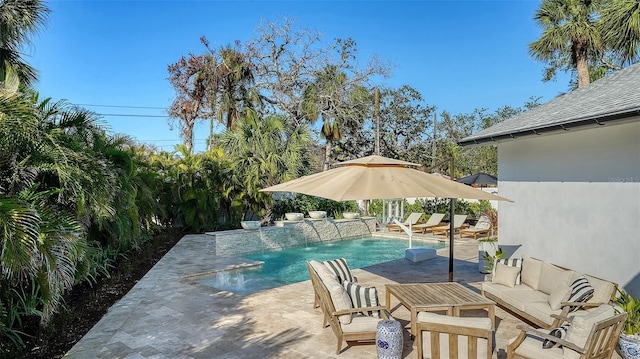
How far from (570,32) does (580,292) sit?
634 inches

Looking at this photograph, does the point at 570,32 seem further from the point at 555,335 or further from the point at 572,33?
the point at 555,335

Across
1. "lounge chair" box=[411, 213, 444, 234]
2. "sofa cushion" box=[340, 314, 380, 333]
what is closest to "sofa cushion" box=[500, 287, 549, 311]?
"sofa cushion" box=[340, 314, 380, 333]

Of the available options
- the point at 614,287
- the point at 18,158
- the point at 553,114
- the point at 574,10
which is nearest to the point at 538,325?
the point at 614,287

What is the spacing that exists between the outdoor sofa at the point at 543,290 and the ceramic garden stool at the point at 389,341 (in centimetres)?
236

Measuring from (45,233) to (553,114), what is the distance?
A: 8.83 meters

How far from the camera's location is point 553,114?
25.6 feet

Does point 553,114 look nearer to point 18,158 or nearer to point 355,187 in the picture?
point 355,187

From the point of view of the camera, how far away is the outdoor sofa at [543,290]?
5.79m

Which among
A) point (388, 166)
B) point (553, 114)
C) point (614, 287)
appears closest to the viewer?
point (614, 287)

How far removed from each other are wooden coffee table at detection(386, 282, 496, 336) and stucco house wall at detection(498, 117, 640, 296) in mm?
2456

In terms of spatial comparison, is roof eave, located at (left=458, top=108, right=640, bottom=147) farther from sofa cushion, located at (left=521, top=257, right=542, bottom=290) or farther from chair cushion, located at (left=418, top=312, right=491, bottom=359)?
chair cushion, located at (left=418, top=312, right=491, bottom=359)

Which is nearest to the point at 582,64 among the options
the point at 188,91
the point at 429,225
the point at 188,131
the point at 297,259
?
the point at 429,225

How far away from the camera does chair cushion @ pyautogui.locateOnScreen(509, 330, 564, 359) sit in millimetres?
4461

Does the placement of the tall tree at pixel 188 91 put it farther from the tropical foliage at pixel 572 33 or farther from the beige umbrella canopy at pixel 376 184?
the beige umbrella canopy at pixel 376 184
